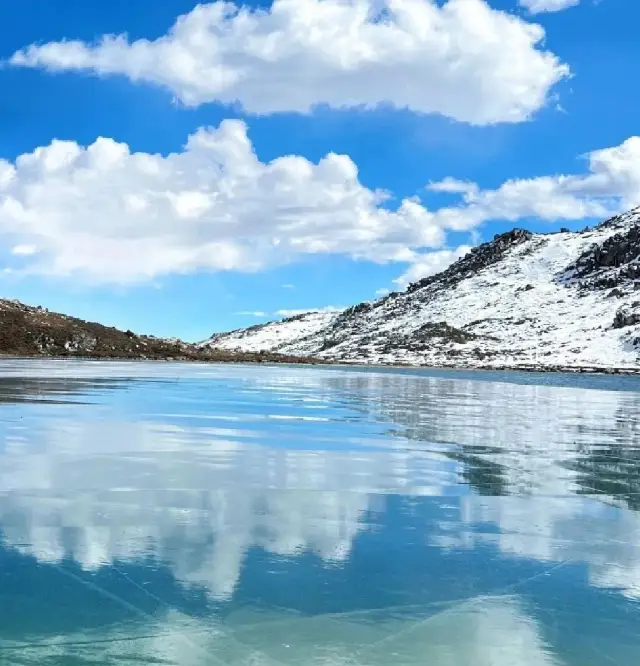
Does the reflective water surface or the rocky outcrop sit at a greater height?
the rocky outcrop

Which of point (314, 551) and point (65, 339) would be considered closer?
point (314, 551)

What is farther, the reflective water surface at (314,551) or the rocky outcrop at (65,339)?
the rocky outcrop at (65,339)

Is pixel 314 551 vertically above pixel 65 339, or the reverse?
pixel 65 339

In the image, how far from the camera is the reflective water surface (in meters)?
8.52

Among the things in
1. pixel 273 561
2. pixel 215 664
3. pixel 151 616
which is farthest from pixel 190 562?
pixel 215 664

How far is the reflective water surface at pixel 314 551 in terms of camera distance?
8.52 m

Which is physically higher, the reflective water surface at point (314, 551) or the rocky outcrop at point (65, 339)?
the rocky outcrop at point (65, 339)

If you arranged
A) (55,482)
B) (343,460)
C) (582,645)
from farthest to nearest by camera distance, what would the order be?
(343,460) < (55,482) < (582,645)

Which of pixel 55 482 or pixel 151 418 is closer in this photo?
pixel 55 482

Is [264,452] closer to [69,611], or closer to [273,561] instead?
[273,561]

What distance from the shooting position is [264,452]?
22781mm

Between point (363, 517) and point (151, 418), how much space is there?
19.3 m

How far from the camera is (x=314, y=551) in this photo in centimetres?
1201

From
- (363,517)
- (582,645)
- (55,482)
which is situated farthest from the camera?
(55,482)
